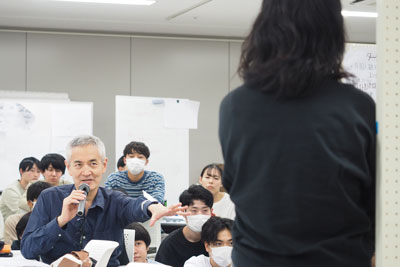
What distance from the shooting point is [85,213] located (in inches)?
117

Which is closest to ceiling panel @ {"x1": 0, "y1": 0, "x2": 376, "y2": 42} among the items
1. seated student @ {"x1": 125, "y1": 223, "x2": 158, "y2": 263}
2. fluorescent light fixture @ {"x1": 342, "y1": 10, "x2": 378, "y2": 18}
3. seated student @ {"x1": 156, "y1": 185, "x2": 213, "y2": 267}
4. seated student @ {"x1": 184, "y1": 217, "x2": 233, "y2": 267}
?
fluorescent light fixture @ {"x1": 342, "y1": 10, "x2": 378, "y2": 18}

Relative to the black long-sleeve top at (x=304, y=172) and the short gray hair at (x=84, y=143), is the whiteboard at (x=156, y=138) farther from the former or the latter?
the black long-sleeve top at (x=304, y=172)

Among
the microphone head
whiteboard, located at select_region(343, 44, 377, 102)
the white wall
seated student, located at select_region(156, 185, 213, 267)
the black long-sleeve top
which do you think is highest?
the white wall

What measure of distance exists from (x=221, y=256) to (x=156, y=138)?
449cm

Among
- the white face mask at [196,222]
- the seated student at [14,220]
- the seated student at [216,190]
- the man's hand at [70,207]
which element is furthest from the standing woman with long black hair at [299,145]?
the seated student at [216,190]

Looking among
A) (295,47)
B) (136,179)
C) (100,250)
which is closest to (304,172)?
(295,47)

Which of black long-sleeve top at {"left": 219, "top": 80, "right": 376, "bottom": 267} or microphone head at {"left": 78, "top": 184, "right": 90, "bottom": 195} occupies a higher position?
black long-sleeve top at {"left": 219, "top": 80, "right": 376, "bottom": 267}

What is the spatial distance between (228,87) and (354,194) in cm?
761

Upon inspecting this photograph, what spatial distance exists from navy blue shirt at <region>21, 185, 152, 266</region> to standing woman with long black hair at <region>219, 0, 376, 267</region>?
1.43 metres

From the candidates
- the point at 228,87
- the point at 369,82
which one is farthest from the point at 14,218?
the point at 228,87

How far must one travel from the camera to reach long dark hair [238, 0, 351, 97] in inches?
58.2

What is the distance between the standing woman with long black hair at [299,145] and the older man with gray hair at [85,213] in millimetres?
1304

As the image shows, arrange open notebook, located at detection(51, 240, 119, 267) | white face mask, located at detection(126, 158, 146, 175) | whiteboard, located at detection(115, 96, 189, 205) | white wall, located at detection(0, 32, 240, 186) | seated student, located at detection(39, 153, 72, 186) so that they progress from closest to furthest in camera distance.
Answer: open notebook, located at detection(51, 240, 119, 267) < white face mask, located at detection(126, 158, 146, 175) < seated student, located at detection(39, 153, 72, 186) < whiteboard, located at detection(115, 96, 189, 205) < white wall, located at detection(0, 32, 240, 186)

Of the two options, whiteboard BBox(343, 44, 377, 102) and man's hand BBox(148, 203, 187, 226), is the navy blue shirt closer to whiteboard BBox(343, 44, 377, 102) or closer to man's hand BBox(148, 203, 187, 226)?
man's hand BBox(148, 203, 187, 226)
